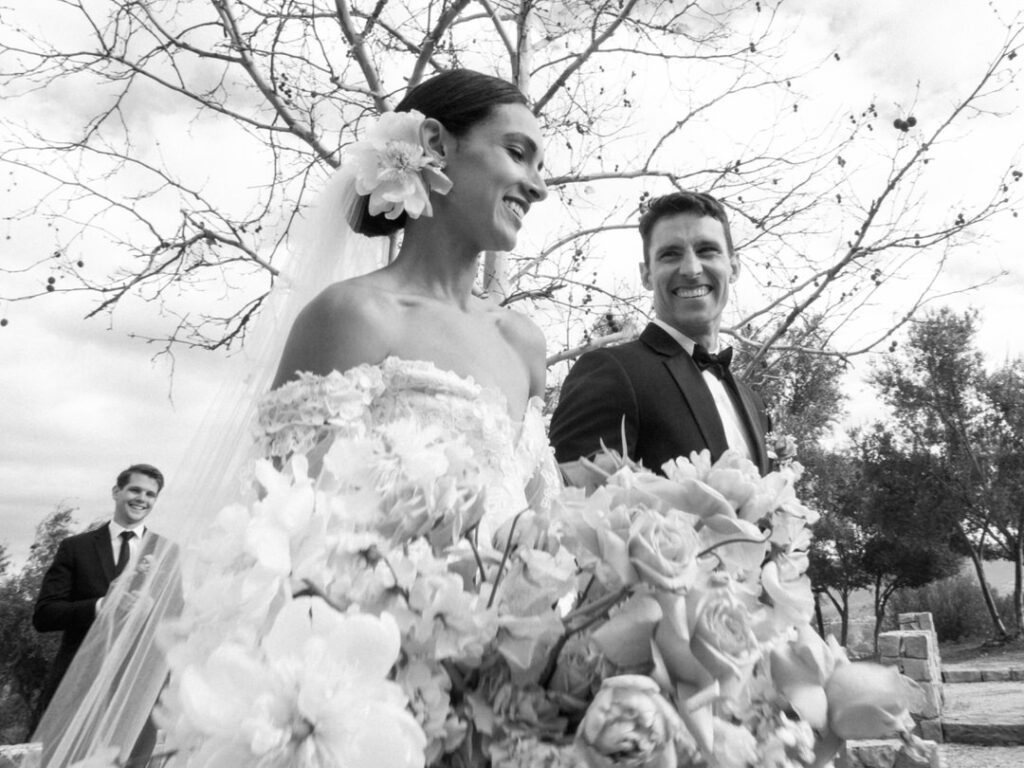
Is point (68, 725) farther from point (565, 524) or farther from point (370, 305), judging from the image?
point (565, 524)

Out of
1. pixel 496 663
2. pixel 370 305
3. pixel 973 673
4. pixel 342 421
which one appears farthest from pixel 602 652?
pixel 973 673

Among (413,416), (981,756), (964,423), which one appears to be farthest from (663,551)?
(964,423)

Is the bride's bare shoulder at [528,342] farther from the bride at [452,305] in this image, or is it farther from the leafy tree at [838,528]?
the leafy tree at [838,528]

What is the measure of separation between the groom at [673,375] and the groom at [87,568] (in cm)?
267

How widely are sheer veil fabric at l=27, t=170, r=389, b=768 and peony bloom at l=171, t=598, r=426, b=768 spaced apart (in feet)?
2.68

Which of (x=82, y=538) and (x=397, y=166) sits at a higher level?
(x=397, y=166)

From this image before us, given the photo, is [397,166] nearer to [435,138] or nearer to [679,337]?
[435,138]

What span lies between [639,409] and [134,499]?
147 inches

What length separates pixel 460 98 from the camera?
218 cm

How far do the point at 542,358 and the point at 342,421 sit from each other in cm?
91

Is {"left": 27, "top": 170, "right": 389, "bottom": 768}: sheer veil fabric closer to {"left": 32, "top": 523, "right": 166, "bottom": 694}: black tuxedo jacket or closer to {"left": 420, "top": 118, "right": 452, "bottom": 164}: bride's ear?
{"left": 420, "top": 118, "right": 452, "bottom": 164}: bride's ear

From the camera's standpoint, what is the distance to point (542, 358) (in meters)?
2.54

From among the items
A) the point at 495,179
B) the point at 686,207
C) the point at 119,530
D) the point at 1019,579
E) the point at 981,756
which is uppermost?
the point at 686,207

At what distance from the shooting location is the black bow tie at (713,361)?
3.09 metres
